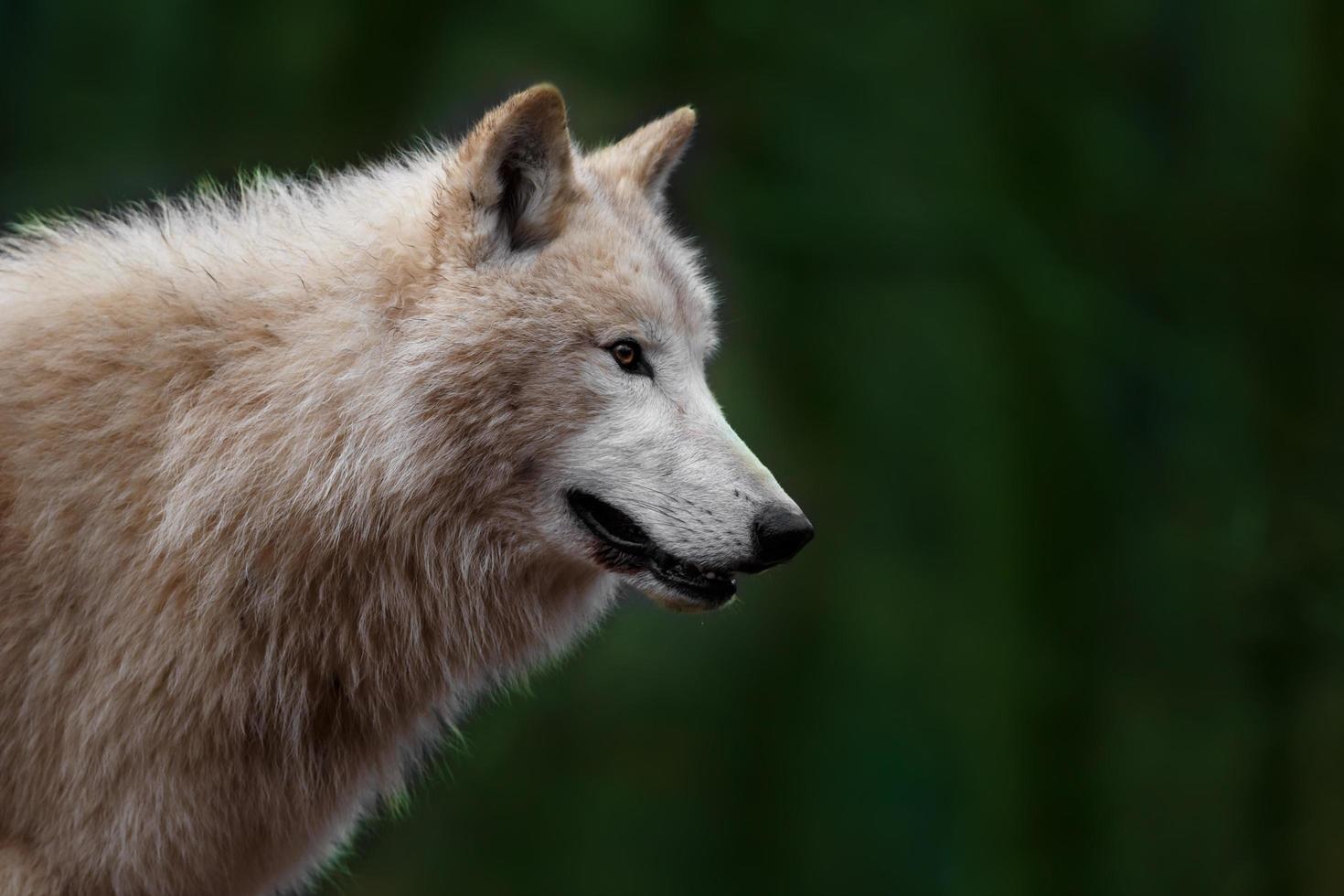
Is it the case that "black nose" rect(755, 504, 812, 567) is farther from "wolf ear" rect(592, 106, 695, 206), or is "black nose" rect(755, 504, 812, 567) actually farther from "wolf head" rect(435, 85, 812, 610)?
"wolf ear" rect(592, 106, 695, 206)

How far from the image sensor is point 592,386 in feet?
7.89

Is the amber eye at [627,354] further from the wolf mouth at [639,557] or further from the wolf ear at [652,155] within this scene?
the wolf ear at [652,155]

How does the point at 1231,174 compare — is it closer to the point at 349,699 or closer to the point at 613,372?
the point at 613,372

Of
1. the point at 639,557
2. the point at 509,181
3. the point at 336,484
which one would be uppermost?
the point at 509,181

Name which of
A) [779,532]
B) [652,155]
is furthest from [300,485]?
[652,155]

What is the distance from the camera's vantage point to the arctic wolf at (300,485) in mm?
2342

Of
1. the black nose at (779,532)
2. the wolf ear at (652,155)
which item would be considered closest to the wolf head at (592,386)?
the black nose at (779,532)

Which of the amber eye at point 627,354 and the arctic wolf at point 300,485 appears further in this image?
the amber eye at point 627,354

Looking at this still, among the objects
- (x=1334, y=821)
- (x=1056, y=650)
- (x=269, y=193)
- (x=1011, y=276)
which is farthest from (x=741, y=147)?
(x=1334, y=821)

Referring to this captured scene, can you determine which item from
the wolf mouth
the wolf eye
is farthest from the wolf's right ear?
the wolf mouth

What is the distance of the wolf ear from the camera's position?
2.85 m

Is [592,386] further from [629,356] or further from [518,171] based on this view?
[518,171]

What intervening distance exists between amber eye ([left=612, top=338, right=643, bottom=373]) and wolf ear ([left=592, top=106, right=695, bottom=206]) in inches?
21.4

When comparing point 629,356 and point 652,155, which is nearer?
point 629,356
